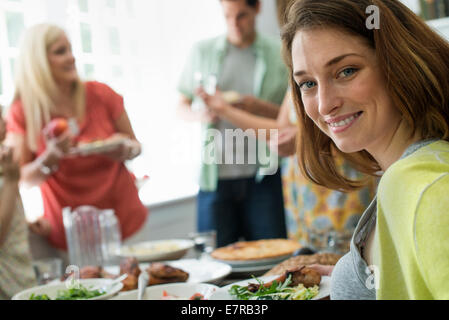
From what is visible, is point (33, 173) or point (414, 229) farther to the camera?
point (33, 173)

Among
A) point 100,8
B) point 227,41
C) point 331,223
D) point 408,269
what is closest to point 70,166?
point 227,41

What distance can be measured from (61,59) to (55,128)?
0.77 ft

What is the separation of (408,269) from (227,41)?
5.75 feet

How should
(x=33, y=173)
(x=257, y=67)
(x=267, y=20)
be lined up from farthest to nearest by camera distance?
(x=267, y=20) → (x=257, y=67) → (x=33, y=173)

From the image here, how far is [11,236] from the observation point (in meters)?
1.21

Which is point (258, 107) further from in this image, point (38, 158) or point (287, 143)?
point (38, 158)

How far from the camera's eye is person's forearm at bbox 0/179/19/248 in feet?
3.91

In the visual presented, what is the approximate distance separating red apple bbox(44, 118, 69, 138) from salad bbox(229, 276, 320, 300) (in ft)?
3.74

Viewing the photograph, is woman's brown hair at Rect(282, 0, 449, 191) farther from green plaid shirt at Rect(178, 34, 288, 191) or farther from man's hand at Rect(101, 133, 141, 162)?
green plaid shirt at Rect(178, 34, 288, 191)

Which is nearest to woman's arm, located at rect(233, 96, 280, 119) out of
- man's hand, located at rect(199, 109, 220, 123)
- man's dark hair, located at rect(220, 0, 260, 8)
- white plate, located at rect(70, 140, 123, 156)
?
man's hand, located at rect(199, 109, 220, 123)

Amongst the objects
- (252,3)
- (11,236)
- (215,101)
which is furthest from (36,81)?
(252,3)

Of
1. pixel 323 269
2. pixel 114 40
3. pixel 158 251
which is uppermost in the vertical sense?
pixel 114 40

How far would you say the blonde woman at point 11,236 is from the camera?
3.73 feet
